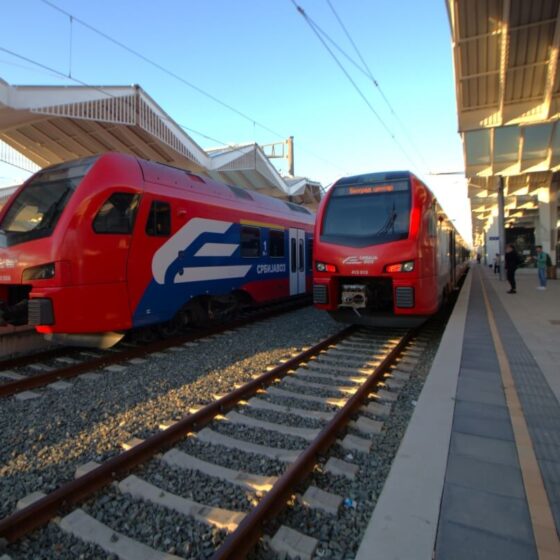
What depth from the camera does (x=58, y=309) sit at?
5.45m

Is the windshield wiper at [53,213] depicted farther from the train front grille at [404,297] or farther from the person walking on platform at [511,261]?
the person walking on platform at [511,261]

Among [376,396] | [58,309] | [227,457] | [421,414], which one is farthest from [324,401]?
[58,309]

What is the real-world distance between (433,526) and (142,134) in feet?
65.1

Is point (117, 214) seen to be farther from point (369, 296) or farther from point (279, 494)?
point (279, 494)

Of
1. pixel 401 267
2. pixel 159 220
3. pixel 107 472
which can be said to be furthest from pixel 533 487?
pixel 159 220

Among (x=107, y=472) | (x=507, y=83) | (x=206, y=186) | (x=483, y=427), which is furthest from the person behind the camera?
(x=507, y=83)

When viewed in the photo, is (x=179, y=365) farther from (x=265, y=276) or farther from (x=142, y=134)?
(x=142, y=134)

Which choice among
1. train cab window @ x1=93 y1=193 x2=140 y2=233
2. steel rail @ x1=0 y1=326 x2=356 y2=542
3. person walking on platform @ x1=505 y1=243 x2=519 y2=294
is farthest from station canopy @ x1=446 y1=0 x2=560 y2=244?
steel rail @ x1=0 y1=326 x2=356 y2=542

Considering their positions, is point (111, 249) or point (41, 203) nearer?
point (111, 249)

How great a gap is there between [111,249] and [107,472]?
12.2 feet

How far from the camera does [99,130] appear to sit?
1881 centimetres

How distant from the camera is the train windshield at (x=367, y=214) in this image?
7.24 meters

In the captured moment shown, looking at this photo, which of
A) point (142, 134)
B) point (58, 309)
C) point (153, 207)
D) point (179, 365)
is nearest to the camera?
point (58, 309)

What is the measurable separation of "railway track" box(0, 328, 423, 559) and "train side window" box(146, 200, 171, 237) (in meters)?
3.13
